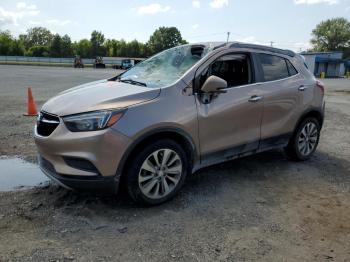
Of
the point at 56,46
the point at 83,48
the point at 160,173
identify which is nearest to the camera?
the point at 160,173

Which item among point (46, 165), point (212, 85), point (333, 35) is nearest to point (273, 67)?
point (212, 85)

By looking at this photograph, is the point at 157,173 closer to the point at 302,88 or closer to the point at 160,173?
the point at 160,173

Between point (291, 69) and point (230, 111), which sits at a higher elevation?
point (291, 69)

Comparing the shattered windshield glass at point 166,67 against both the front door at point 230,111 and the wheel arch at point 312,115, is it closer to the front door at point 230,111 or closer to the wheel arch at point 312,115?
the front door at point 230,111

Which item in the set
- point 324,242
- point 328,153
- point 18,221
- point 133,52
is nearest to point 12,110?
point 18,221

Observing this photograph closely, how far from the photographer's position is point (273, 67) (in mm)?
5480

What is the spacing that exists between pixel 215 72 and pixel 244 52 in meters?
0.67

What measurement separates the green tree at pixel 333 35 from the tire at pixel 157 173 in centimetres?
12167

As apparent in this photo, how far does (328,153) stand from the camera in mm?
6719

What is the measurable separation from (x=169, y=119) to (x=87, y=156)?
3.18 feet

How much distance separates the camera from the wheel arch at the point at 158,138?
381 cm

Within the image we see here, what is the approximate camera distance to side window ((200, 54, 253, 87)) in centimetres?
473

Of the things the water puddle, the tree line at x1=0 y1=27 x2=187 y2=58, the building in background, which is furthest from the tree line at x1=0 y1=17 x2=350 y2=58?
the water puddle

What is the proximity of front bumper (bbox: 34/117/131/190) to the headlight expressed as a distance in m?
0.06
